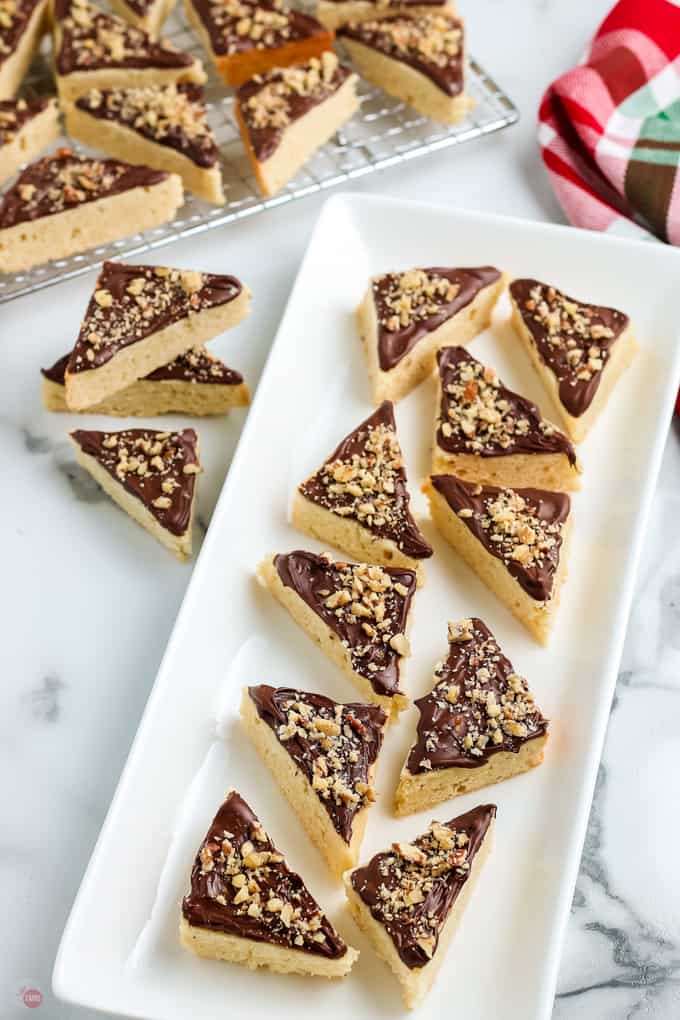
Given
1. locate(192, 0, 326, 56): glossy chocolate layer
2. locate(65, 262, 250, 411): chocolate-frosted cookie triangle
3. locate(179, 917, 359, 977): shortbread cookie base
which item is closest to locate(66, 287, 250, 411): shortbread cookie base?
locate(65, 262, 250, 411): chocolate-frosted cookie triangle

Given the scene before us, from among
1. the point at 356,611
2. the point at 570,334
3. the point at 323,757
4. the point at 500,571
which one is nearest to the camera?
the point at 323,757

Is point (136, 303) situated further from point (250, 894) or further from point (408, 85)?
point (250, 894)

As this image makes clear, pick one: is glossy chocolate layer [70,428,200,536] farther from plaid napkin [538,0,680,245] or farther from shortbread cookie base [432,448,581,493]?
plaid napkin [538,0,680,245]

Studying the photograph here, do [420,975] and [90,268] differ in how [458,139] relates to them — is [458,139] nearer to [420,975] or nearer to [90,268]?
[90,268]

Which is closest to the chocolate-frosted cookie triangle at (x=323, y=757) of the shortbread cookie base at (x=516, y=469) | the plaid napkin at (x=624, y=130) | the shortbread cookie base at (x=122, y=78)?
the shortbread cookie base at (x=516, y=469)

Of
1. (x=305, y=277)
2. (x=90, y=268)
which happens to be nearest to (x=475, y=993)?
(x=305, y=277)

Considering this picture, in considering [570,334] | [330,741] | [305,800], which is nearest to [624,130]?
[570,334]
